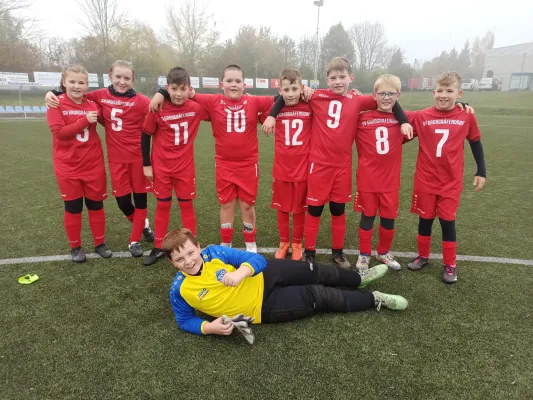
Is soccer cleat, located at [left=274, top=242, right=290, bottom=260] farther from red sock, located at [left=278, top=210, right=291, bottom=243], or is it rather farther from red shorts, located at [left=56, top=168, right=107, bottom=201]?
red shorts, located at [left=56, top=168, right=107, bottom=201]

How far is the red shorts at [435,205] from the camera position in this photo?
11.6 feet

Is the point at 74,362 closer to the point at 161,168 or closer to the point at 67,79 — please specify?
the point at 161,168

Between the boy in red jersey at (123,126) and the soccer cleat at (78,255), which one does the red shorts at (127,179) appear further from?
the soccer cleat at (78,255)

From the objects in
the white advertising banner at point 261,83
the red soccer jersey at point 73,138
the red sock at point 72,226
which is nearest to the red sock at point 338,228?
the red soccer jersey at point 73,138

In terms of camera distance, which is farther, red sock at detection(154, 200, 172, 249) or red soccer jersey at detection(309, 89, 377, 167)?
red sock at detection(154, 200, 172, 249)

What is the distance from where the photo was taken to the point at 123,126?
152 inches

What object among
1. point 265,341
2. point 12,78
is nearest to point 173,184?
point 265,341

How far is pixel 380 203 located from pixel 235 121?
66.0 inches

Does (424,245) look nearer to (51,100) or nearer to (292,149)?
(292,149)

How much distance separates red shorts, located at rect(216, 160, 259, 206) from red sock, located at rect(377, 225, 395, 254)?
54.6 inches

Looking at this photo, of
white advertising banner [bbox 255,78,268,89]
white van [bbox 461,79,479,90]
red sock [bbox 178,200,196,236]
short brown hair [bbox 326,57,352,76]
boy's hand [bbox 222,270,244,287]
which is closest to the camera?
boy's hand [bbox 222,270,244,287]

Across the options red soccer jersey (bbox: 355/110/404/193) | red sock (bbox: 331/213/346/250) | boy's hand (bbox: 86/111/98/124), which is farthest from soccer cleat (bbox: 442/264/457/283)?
boy's hand (bbox: 86/111/98/124)

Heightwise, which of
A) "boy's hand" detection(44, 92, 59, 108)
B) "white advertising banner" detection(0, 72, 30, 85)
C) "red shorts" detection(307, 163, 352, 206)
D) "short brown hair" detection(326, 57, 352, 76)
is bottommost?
"red shorts" detection(307, 163, 352, 206)

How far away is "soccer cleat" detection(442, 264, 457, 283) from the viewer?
3439 mm
